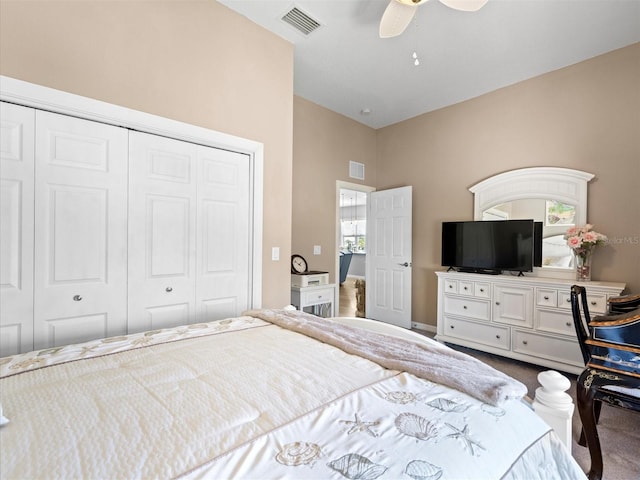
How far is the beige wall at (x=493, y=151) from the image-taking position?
294 centimetres

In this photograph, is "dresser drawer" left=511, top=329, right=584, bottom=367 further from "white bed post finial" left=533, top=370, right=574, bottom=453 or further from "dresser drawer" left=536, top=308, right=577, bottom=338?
"white bed post finial" left=533, top=370, right=574, bottom=453

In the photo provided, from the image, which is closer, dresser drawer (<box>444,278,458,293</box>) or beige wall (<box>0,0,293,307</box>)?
beige wall (<box>0,0,293,307</box>)

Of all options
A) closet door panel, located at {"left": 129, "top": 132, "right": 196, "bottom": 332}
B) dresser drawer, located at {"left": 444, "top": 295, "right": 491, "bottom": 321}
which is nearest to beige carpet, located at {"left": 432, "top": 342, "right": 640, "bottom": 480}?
dresser drawer, located at {"left": 444, "top": 295, "right": 491, "bottom": 321}

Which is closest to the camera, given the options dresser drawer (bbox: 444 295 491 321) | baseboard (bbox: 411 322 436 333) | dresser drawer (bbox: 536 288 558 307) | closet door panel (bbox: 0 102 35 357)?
closet door panel (bbox: 0 102 35 357)

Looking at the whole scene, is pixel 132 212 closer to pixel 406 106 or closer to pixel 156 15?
pixel 156 15

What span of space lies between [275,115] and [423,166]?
2.50 m

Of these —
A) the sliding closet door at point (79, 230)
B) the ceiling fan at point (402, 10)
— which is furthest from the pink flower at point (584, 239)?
the sliding closet door at point (79, 230)

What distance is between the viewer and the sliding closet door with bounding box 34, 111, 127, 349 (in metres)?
1.70

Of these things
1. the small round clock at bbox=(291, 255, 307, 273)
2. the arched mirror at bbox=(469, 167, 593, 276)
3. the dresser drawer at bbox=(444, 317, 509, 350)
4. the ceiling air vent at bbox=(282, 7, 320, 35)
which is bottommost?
the dresser drawer at bbox=(444, 317, 509, 350)

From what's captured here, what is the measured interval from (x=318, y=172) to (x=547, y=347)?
3142mm

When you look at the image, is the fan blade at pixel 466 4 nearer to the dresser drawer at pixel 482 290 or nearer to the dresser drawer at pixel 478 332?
the dresser drawer at pixel 482 290

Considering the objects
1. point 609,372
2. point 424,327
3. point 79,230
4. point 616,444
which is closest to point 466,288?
point 424,327

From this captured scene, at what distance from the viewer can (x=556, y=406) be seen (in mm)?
1035

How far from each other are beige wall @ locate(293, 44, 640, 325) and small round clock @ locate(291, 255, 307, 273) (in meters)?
0.20
